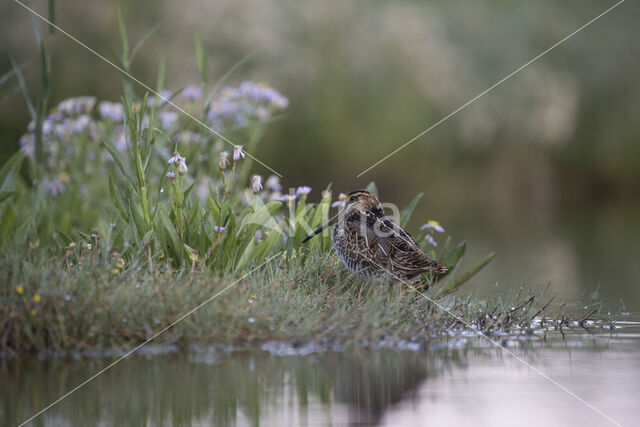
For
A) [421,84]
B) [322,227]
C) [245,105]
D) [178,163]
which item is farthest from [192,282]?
[421,84]

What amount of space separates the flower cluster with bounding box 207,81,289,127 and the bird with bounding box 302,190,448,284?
295cm

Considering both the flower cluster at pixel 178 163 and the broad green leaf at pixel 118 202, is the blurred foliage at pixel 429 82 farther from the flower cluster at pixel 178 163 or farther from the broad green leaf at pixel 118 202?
the flower cluster at pixel 178 163

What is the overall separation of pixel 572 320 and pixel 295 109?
512 inches

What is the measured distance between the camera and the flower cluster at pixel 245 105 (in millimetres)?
9344

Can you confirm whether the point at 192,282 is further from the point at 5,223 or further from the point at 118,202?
the point at 5,223

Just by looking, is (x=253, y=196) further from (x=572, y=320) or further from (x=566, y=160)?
(x=566, y=160)

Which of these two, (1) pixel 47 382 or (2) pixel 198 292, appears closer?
(1) pixel 47 382

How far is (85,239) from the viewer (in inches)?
285

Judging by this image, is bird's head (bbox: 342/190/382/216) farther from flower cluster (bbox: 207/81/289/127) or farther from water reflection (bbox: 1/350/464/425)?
flower cluster (bbox: 207/81/289/127)

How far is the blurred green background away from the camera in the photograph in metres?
17.2

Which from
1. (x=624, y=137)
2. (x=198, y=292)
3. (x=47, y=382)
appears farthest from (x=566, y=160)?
(x=47, y=382)

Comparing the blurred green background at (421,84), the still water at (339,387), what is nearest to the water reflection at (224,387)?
the still water at (339,387)

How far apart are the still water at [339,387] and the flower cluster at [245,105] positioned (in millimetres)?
4637

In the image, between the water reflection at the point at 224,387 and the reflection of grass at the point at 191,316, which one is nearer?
the water reflection at the point at 224,387
